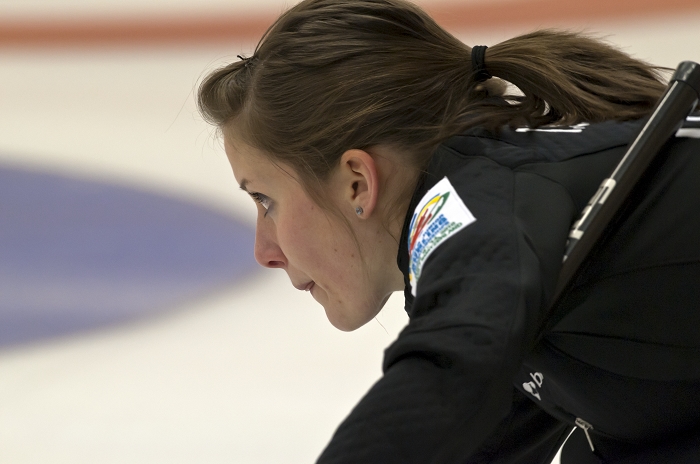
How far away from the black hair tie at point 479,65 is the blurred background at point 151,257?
0.69 metres

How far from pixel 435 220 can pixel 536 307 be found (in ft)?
0.37

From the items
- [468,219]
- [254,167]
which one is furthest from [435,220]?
[254,167]

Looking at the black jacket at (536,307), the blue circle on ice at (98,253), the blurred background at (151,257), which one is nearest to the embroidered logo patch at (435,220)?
the black jacket at (536,307)

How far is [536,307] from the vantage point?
1.81 feet

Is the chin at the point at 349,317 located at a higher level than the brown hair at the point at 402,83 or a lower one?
lower

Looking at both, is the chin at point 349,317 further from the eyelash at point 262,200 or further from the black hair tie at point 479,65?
the black hair tie at point 479,65

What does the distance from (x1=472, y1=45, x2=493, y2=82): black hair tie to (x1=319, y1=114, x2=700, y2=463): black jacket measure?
0.12 meters

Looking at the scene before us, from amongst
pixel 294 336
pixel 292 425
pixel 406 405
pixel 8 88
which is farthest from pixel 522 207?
pixel 8 88

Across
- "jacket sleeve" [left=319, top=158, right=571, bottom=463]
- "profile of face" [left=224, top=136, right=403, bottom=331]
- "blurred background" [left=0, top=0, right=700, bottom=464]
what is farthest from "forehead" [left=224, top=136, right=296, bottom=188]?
"blurred background" [left=0, top=0, right=700, bottom=464]

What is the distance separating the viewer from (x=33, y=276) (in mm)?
1968

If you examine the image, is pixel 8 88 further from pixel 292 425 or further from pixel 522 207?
pixel 522 207

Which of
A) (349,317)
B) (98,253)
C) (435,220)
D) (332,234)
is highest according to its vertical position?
(435,220)

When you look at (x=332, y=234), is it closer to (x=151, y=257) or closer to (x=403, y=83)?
(x=403, y=83)

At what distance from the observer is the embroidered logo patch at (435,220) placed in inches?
23.7
